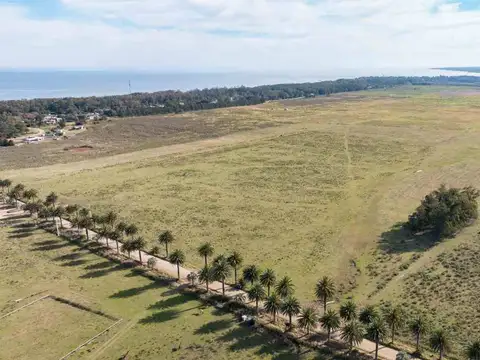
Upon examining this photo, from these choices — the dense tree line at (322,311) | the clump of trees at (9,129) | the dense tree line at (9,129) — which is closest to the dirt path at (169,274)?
the dense tree line at (322,311)

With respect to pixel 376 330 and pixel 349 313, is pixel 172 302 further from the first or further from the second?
pixel 376 330

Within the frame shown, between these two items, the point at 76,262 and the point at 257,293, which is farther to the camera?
the point at 76,262

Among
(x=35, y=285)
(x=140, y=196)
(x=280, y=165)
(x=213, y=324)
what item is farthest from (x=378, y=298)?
(x=280, y=165)

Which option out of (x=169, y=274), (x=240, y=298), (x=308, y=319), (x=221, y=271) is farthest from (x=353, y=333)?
(x=169, y=274)

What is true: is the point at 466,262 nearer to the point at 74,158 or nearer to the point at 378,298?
the point at 378,298

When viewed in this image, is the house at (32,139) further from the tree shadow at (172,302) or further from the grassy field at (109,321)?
the tree shadow at (172,302)

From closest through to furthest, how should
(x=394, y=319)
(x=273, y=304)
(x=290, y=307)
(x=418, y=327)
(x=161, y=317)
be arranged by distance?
(x=418, y=327)
(x=394, y=319)
(x=290, y=307)
(x=273, y=304)
(x=161, y=317)
